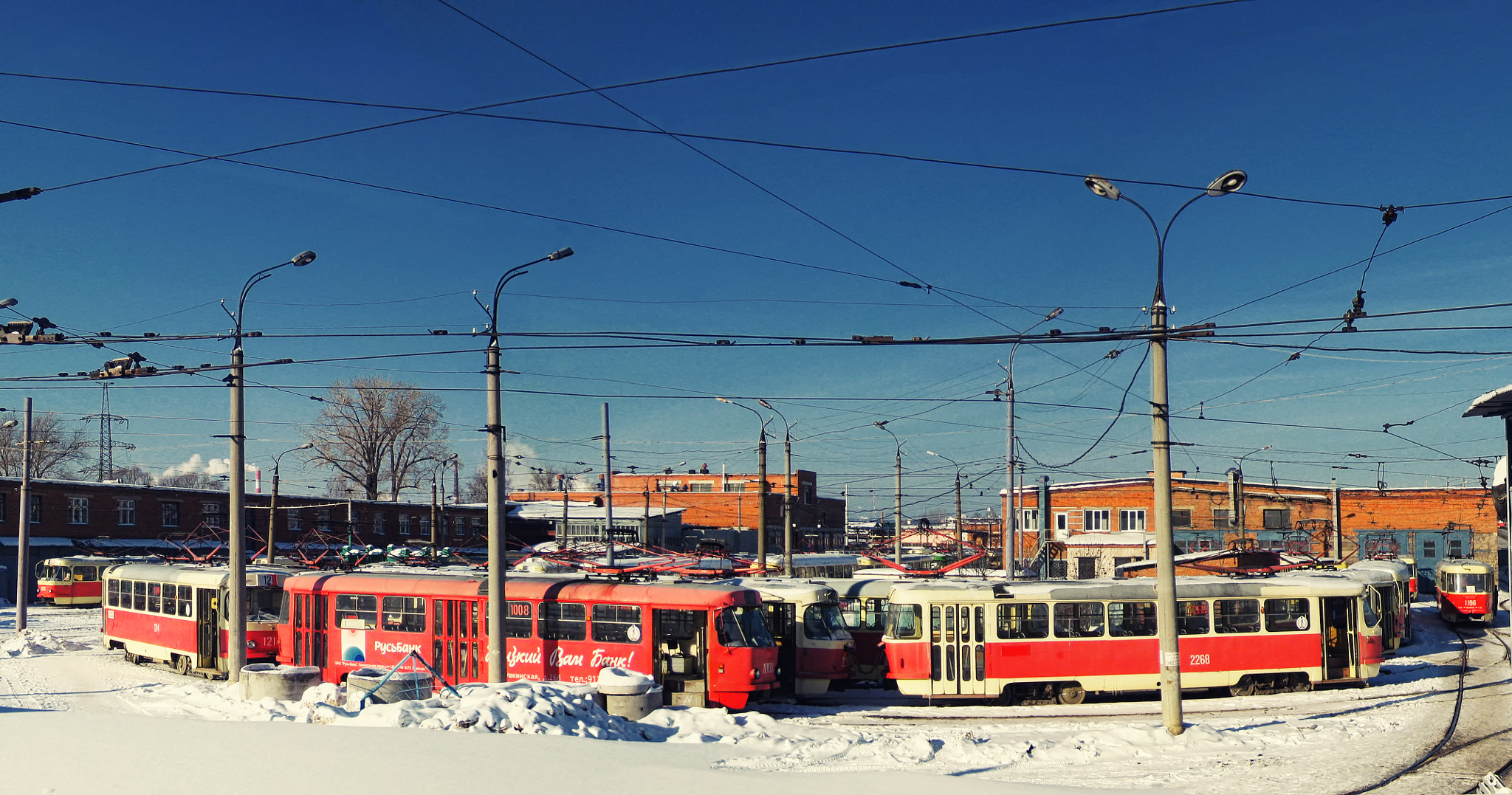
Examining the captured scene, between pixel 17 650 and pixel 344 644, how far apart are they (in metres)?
15.0

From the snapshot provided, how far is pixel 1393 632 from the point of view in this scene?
28.0m

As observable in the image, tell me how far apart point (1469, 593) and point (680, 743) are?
36555mm

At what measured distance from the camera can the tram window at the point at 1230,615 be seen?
2261 centimetres

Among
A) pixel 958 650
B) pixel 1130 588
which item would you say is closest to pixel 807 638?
pixel 958 650

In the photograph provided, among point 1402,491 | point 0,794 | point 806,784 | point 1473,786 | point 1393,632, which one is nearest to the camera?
point 0,794

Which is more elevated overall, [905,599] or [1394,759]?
[905,599]

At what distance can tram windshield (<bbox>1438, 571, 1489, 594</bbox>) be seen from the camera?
39.2 metres

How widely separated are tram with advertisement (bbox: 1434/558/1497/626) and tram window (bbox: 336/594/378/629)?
119ft

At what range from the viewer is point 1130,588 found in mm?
22438

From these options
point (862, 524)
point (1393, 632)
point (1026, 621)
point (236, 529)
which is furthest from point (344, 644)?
point (862, 524)

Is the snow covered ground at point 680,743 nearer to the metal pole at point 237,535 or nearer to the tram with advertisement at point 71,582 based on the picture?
the metal pole at point 237,535

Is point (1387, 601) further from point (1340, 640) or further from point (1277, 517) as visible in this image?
point (1277, 517)

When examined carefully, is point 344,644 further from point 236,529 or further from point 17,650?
point 17,650

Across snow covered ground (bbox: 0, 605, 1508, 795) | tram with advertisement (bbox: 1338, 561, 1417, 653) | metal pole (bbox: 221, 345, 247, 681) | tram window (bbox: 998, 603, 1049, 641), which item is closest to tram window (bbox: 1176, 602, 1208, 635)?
snow covered ground (bbox: 0, 605, 1508, 795)
